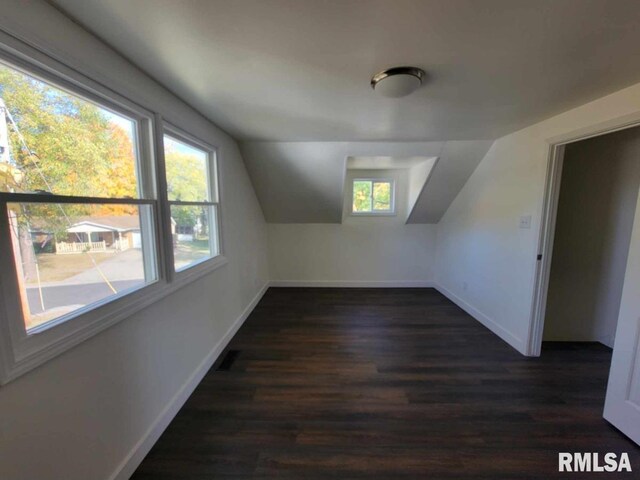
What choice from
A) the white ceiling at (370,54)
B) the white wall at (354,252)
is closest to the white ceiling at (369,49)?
the white ceiling at (370,54)

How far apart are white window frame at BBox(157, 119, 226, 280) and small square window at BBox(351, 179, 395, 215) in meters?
2.51

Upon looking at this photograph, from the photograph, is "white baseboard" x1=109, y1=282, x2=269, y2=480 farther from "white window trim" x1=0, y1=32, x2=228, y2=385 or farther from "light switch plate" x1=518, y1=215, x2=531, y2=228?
"light switch plate" x1=518, y1=215, x2=531, y2=228

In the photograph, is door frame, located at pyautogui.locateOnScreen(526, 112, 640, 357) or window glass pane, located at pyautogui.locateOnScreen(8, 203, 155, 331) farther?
door frame, located at pyautogui.locateOnScreen(526, 112, 640, 357)

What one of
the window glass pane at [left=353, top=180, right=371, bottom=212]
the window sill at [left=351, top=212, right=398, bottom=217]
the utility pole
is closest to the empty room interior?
the utility pole

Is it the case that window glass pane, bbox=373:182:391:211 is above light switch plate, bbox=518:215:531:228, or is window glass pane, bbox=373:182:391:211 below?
above

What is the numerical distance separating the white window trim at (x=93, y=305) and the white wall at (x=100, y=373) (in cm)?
4

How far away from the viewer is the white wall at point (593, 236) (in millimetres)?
2264

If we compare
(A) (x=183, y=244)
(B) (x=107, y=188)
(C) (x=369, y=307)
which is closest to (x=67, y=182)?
(B) (x=107, y=188)

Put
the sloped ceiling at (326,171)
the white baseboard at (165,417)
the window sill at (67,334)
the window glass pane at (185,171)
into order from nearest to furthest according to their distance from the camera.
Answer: the window sill at (67,334)
the white baseboard at (165,417)
the window glass pane at (185,171)
the sloped ceiling at (326,171)

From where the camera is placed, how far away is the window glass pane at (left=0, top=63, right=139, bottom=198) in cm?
90

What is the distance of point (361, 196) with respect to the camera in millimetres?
4383

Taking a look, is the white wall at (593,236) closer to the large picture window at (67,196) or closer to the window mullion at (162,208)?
the window mullion at (162,208)

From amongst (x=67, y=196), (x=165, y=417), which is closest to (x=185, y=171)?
(x=67, y=196)

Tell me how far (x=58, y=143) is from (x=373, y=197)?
3891mm
